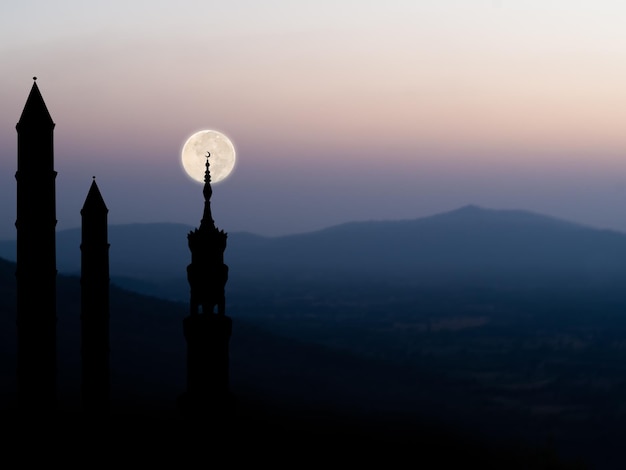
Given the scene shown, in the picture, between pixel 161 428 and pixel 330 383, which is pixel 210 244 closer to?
pixel 161 428

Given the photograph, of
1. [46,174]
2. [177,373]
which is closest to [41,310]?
[46,174]

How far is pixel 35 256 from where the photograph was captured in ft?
166

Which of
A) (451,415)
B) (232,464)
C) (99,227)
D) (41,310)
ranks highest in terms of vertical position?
(99,227)

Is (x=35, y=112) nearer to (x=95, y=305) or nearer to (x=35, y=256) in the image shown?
(x=35, y=256)

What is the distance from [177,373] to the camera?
547ft

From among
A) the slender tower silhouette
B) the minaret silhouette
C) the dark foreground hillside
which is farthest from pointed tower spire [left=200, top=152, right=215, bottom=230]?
the minaret silhouette

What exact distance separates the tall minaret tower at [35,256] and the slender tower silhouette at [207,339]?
54.8 feet

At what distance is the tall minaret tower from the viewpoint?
4997 cm

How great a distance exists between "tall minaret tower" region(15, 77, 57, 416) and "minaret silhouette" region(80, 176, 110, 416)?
1.66 meters

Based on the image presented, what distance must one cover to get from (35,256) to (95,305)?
386 centimetres

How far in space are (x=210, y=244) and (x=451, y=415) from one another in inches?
5618

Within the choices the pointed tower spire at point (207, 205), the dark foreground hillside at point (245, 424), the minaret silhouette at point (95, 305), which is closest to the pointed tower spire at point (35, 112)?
the minaret silhouette at point (95, 305)

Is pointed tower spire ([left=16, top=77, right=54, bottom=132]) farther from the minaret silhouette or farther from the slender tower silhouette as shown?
the slender tower silhouette

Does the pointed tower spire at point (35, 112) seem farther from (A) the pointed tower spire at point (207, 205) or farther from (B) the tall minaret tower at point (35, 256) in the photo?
(A) the pointed tower spire at point (207, 205)
